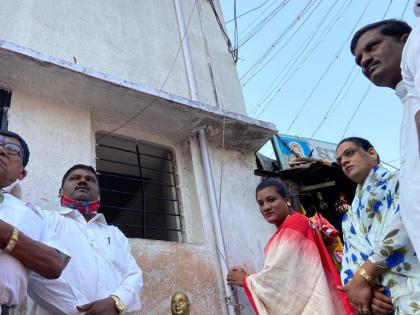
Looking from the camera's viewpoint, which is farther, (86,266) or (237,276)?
(237,276)

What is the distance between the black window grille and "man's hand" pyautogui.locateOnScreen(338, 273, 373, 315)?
318 cm

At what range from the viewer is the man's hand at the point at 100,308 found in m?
2.29

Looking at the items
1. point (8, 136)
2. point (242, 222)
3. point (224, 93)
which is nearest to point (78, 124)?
point (8, 136)

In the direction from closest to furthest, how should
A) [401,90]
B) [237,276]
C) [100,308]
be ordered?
[401,90] < [100,308] < [237,276]

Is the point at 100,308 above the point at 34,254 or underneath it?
underneath

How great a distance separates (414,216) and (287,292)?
1.59 metres

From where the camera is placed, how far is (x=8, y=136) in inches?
102

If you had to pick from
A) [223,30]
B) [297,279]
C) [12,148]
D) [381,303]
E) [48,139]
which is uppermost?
[223,30]

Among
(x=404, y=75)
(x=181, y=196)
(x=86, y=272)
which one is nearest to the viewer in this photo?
(x=404, y=75)

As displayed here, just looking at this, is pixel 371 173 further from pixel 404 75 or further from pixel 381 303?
pixel 404 75

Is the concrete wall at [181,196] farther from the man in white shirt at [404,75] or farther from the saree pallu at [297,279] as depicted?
the man in white shirt at [404,75]

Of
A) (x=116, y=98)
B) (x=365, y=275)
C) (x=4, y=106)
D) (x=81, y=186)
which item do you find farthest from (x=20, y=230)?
(x=116, y=98)

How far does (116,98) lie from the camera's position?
4.38 m

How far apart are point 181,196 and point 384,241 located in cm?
300
